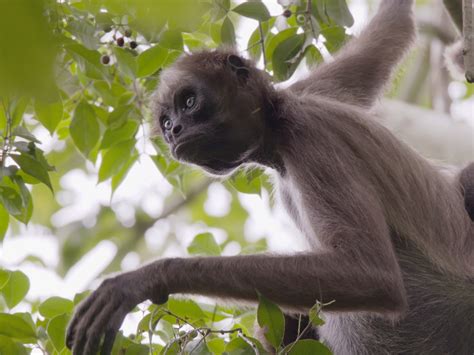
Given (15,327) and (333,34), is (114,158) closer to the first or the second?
(15,327)

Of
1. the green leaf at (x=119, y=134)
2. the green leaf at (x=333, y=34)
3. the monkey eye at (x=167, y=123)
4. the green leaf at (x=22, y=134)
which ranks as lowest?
the monkey eye at (x=167, y=123)

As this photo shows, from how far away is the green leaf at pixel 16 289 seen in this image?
418cm

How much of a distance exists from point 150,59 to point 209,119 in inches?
31.8

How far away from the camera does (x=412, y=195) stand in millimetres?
4922

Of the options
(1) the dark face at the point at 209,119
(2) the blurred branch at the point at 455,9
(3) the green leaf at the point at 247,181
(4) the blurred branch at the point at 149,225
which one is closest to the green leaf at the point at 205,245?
(1) the dark face at the point at 209,119

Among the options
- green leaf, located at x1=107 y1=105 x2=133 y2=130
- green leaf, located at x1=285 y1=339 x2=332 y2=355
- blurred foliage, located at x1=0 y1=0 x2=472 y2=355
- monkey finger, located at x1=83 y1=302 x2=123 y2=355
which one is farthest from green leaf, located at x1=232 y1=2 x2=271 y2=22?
green leaf, located at x1=285 y1=339 x2=332 y2=355

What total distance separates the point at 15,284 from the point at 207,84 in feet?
7.05

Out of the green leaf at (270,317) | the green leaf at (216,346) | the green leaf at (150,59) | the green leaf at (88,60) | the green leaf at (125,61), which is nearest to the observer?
the green leaf at (270,317)

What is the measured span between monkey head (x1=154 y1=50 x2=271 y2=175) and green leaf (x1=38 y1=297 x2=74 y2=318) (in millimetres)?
1414

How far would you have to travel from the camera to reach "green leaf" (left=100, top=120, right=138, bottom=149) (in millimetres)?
4973

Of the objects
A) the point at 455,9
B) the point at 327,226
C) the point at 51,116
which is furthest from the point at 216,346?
the point at 455,9

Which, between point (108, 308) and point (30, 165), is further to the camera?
point (30, 165)

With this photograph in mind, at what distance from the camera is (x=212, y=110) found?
17.0 feet

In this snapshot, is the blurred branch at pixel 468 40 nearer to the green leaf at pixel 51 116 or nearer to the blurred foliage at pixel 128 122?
the blurred foliage at pixel 128 122
